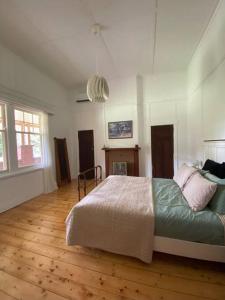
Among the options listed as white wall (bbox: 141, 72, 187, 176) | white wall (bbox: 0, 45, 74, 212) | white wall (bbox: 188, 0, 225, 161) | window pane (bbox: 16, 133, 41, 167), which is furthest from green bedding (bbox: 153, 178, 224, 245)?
window pane (bbox: 16, 133, 41, 167)

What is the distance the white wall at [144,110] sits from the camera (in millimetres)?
4578

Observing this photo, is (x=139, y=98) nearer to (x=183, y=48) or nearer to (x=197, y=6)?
(x=183, y=48)

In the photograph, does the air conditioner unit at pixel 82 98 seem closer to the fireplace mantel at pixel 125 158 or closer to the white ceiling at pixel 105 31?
the white ceiling at pixel 105 31

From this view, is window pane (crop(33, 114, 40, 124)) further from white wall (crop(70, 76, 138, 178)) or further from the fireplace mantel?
the fireplace mantel

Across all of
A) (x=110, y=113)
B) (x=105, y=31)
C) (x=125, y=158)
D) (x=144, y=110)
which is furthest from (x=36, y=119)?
(x=144, y=110)

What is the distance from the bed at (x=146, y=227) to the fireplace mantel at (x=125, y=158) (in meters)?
2.78

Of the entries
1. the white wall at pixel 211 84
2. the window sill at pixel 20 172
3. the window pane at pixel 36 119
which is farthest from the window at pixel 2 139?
the white wall at pixel 211 84

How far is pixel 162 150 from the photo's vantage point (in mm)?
4746

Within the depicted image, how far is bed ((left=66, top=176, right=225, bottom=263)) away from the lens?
146cm

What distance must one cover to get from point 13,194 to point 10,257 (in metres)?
1.73

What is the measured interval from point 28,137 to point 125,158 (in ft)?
9.30

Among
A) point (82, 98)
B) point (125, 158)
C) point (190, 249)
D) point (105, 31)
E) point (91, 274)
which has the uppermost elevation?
point (105, 31)

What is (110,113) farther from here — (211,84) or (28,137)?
(211,84)

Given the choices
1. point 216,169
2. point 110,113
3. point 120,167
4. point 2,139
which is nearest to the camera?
point 216,169
